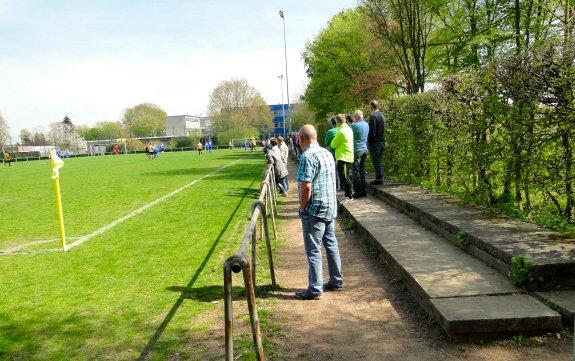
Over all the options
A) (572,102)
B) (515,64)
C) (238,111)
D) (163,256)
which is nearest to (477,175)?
(515,64)

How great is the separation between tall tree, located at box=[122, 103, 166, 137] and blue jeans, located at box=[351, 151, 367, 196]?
106989 millimetres

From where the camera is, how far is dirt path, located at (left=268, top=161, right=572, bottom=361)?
342cm

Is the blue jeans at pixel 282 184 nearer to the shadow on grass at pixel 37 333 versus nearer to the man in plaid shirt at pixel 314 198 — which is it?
the man in plaid shirt at pixel 314 198

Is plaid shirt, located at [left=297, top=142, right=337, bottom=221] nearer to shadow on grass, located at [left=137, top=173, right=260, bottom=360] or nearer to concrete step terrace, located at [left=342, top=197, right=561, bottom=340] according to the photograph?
concrete step terrace, located at [left=342, top=197, right=561, bottom=340]

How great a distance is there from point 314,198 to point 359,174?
5757 mm

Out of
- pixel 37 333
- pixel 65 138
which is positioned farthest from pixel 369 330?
pixel 65 138

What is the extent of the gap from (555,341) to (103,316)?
416cm

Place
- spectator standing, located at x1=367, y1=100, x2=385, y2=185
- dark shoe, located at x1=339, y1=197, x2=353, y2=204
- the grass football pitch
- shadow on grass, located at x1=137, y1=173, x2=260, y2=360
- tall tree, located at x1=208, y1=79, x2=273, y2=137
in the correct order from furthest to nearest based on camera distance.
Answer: tall tree, located at x1=208, y1=79, x2=273, y2=137, dark shoe, located at x1=339, y1=197, x2=353, y2=204, spectator standing, located at x1=367, y1=100, x2=385, y2=185, the grass football pitch, shadow on grass, located at x1=137, y1=173, x2=260, y2=360

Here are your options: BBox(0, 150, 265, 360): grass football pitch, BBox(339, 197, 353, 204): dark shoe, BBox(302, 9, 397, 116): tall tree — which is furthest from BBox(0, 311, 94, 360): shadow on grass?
BBox(302, 9, 397, 116): tall tree

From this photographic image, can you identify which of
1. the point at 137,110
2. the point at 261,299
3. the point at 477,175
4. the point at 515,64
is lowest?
the point at 261,299

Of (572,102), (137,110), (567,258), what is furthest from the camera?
(137,110)

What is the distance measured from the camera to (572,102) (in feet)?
15.1

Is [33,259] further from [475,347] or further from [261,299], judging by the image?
[475,347]

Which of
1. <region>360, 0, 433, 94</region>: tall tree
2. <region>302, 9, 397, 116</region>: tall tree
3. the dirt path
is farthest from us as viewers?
<region>302, 9, 397, 116</region>: tall tree
